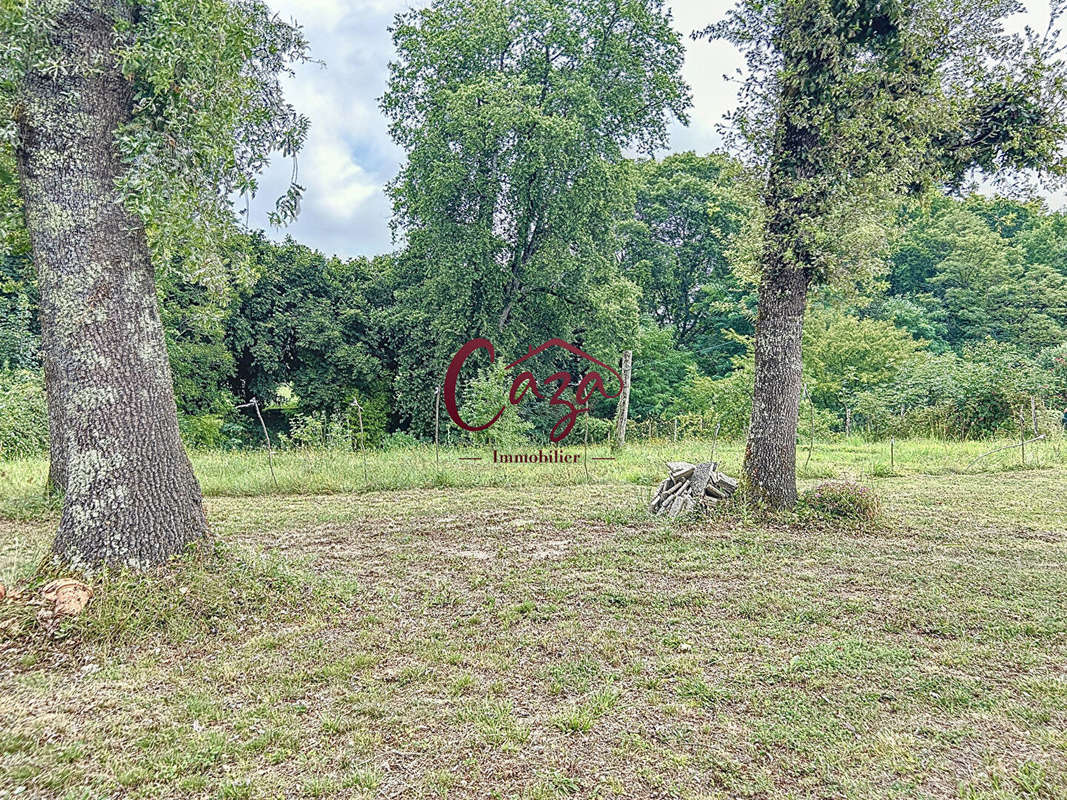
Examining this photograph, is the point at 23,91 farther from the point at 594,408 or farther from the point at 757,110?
the point at 594,408

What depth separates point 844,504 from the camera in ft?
17.9

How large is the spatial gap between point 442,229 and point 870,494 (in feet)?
33.3

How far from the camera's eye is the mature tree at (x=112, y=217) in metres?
3.14

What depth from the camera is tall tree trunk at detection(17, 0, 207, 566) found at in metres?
3.14

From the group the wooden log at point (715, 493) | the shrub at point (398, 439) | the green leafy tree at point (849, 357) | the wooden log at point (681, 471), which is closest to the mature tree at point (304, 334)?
the shrub at point (398, 439)

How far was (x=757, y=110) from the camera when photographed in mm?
5594

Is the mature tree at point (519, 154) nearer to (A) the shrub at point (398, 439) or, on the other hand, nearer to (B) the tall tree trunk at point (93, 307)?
(A) the shrub at point (398, 439)

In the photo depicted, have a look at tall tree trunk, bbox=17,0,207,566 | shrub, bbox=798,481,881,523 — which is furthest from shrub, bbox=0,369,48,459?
shrub, bbox=798,481,881,523

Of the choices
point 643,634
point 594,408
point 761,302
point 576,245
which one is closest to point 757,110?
point 761,302

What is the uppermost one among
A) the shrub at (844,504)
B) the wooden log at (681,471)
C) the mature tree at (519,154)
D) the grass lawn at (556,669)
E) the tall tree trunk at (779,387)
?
the mature tree at (519,154)

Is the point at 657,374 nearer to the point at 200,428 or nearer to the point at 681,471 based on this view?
the point at 200,428

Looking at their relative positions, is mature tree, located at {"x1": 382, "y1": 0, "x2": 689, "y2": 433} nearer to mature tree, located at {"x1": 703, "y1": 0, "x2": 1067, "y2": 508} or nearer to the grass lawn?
mature tree, located at {"x1": 703, "y1": 0, "x2": 1067, "y2": 508}

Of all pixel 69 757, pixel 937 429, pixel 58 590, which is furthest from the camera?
pixel 937 429

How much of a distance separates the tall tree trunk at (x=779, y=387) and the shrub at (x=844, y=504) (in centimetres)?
21
